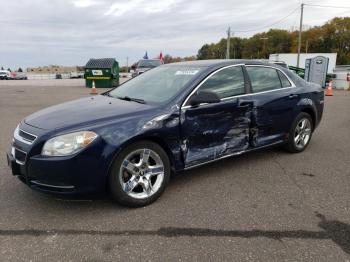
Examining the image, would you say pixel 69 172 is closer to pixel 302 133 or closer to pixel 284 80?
pixel 284 80

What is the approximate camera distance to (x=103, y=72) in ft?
64.8

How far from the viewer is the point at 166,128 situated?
11.8ft

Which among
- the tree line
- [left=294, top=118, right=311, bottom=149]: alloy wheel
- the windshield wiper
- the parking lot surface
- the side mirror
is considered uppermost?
the tree line

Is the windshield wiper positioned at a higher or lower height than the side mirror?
lower

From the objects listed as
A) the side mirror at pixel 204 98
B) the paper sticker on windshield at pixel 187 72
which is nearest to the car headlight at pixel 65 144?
the side mirror at pixel 204 98

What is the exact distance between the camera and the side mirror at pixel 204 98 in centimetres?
376

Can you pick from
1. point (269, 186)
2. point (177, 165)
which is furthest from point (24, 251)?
point (269, 186)

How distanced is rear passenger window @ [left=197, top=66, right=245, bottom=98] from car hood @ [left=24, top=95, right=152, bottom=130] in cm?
91

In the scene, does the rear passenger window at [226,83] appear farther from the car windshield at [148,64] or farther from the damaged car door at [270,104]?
the car windshield at [148,64]

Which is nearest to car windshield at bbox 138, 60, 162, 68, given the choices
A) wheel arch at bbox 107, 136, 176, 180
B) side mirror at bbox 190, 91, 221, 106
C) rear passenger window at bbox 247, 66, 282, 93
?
rear passenger window at bbox 247, 66, 282, 93

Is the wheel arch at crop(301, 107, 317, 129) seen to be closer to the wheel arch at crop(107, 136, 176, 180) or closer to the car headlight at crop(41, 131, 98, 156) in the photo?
the wheel arch at crop(107, 136, 176, 180)

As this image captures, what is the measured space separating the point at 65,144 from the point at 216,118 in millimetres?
1825

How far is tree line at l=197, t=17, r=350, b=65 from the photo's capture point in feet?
243

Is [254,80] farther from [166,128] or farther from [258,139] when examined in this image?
[166,128]
